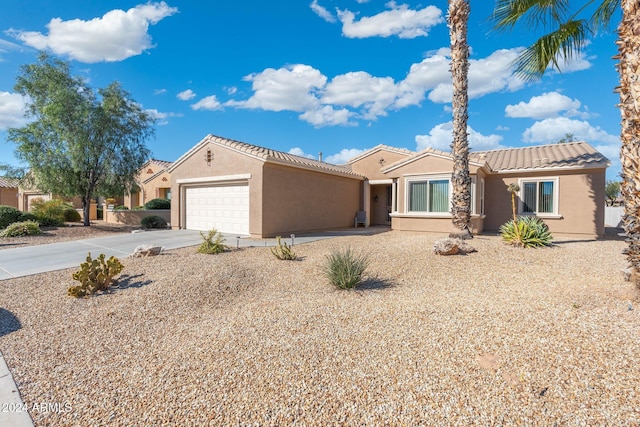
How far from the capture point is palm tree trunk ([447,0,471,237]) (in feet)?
35.2

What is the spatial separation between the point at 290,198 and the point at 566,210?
12.1 meters

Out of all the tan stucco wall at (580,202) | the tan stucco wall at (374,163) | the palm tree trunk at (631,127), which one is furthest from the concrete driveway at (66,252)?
the tan stucco wall at (580,202)

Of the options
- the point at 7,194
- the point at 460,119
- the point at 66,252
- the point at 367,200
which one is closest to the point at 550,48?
the point at 460,119

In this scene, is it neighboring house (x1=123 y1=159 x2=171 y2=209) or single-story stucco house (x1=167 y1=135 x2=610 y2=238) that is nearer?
single-story stucco house (x1=167 y1=135 x2=610 y2=238)

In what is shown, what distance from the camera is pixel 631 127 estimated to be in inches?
200

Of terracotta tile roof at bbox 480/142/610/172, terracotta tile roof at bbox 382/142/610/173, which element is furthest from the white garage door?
terracotta tile roof at bbox 480/142/610/172

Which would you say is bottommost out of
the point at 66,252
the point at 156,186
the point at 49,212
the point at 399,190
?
the point at 66,252

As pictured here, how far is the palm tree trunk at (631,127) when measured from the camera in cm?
492

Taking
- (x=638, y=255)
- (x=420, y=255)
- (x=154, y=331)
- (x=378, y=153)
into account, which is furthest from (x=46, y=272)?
(x=378, y=153)

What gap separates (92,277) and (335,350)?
5.45 meters

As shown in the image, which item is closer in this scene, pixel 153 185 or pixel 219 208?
pixel 219 208

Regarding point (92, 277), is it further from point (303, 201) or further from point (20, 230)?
point (20, 230)

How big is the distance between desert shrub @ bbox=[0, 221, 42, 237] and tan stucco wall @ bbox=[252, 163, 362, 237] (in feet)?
36.8

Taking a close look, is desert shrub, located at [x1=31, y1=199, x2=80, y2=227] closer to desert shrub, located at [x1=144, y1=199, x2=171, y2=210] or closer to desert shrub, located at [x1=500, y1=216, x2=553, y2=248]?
desert shrub, located at [x1=144, y1=199, x2=171, y2=210]
